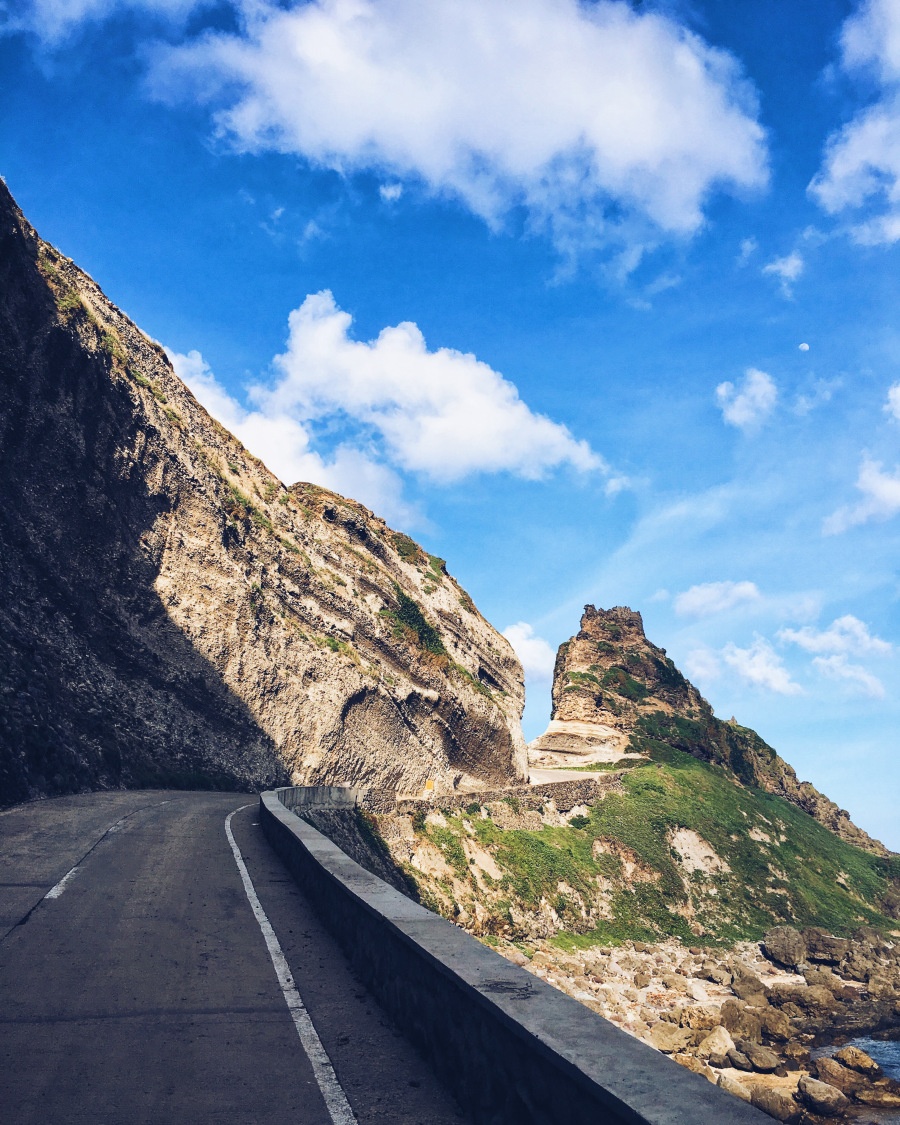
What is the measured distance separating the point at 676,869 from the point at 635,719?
90.7 feet

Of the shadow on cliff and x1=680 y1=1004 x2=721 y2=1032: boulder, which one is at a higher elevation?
the shadow on cliff

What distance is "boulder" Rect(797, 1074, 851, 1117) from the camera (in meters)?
20.2

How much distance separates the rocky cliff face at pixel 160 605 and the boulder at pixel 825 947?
85.3 ft

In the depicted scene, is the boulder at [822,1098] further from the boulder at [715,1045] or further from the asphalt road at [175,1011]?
the asphalt road at [175,1011]

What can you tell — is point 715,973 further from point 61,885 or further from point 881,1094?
point 61,885

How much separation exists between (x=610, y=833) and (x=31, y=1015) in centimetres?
4791

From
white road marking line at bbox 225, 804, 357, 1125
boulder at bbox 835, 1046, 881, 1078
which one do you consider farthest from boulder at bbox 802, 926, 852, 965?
white road marking line at bbox 225, 804, 357, 1125

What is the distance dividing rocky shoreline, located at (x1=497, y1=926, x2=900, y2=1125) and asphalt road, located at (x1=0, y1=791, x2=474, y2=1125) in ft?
61.8

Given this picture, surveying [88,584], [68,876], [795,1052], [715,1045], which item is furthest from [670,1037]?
[88,584]

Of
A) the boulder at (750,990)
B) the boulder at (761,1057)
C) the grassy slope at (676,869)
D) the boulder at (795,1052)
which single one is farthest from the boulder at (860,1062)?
the grassy slope at (676,869)

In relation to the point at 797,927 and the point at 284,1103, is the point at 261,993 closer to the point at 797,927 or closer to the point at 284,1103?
the point at 284,1103

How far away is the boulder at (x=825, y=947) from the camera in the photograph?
41.2 metres

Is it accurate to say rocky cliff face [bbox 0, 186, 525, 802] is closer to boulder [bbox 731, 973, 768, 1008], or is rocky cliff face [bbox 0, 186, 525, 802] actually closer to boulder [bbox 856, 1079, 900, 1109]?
boulder [bbox 731, 973, 768, 1008]

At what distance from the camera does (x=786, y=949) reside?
40469 millimetres
